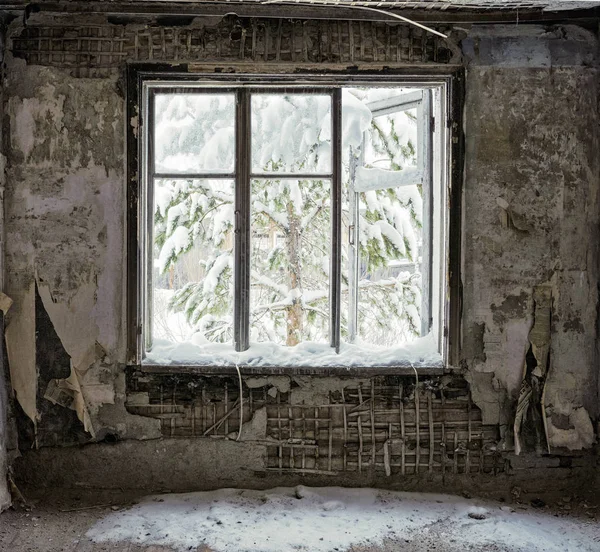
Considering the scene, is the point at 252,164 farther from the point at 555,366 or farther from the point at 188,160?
the point at 555,366

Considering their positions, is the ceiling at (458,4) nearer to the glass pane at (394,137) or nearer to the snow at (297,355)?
the glass pane at (394,137)

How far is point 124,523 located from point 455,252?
77.1 inches

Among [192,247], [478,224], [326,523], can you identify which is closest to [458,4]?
[478,224]

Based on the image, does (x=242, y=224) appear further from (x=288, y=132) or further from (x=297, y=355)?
(x=297, y=355)

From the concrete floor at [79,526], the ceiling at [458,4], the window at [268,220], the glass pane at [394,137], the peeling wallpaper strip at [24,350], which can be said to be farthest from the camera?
the glass pane at [394,137]

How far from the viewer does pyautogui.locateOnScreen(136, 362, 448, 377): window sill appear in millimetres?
2814

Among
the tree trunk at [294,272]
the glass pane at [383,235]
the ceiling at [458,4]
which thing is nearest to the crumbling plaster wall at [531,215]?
the ceiling at [458,4]

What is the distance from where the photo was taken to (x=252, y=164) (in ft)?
9.70

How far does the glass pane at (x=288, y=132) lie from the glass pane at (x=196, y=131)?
138 mm

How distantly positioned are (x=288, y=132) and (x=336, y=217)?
50 centimetres

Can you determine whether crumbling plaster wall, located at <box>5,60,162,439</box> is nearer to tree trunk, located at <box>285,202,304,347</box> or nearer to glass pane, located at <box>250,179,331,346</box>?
glass pane, located at <box>250,179,331,346</box>

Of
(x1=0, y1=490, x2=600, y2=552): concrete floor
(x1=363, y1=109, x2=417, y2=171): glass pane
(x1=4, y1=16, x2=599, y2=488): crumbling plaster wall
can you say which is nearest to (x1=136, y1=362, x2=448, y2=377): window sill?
(x1=4, y1=16, x2=599, y2=488): crumbling plaster wall

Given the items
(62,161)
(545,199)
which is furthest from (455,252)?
(62,161)

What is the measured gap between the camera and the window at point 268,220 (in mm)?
2908
